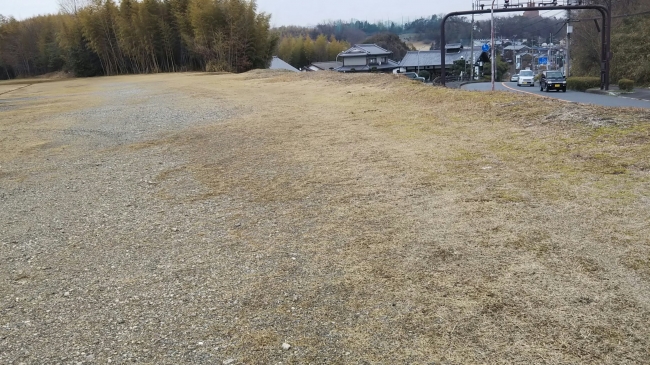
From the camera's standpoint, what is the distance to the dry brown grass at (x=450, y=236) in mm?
2047

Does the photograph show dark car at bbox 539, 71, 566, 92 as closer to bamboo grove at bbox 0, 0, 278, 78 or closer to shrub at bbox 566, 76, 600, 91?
shrub at bbox 566, 76, 600, 91

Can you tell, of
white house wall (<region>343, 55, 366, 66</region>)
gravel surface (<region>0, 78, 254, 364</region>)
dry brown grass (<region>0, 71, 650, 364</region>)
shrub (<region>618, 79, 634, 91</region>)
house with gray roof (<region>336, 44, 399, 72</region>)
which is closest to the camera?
dry brown grass (<region>0, 71, 650, 364</region>)

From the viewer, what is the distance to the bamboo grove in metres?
26.7

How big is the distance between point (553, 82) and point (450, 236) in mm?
20963

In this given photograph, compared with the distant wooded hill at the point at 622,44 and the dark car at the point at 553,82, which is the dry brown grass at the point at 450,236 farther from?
the distant wooded hill at the point at 622,44

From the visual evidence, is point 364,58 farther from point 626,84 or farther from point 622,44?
point 626,84

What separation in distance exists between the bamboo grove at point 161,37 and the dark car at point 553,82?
14678mm

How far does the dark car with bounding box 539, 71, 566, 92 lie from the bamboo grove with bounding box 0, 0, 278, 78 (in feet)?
48.2

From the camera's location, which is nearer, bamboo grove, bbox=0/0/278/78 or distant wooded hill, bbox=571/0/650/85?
distant wooded hill, bbox=571/0/650/85

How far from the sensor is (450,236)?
3.03 metres

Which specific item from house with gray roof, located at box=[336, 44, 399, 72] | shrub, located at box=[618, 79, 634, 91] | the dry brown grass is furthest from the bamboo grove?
the dry brown grass

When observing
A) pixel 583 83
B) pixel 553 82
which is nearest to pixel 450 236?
pixel 553 82

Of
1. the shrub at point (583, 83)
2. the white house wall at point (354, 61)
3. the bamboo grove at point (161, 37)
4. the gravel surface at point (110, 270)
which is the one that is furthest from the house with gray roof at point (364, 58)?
the gravel surface at point (110, 270)

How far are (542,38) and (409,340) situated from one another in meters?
82.3
